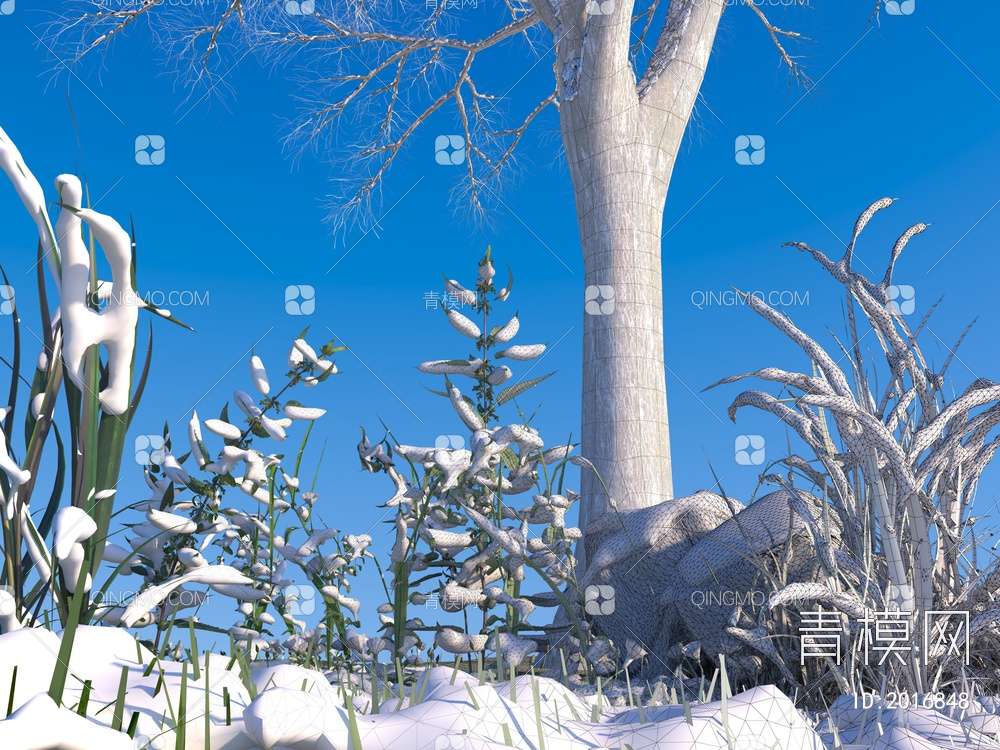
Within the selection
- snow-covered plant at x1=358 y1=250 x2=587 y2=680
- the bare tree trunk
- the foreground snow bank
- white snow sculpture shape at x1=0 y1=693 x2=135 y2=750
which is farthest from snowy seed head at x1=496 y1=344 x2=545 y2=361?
white snow sculpture shape at x1=0 y1=693 x2=135 y2=750

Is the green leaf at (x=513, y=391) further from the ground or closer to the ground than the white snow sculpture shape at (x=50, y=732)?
further from the ground

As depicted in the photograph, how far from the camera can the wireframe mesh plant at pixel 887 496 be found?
6.84 feet

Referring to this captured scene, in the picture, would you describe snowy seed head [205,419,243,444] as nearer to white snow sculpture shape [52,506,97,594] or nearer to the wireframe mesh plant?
white snow sculpture shape [52,506,97,594]

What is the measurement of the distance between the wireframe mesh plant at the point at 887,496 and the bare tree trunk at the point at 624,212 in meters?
1.61

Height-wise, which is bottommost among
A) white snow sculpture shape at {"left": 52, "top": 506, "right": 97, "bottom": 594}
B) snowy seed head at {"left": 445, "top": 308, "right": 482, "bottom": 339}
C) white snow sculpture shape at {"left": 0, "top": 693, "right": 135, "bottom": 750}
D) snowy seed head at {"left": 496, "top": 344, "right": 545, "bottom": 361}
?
white snow sculpture shape at {"left": 0, "top": 693, "right": 135, "bottom": 750}

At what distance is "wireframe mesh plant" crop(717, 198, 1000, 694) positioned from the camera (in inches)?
82.1

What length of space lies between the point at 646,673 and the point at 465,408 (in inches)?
42.0

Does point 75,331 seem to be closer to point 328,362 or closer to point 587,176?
point 328,362

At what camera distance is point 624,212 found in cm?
431

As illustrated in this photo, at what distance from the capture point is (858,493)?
2.32m

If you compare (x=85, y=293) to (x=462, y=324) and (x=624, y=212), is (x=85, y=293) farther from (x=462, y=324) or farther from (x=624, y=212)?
(x=624, y=212)

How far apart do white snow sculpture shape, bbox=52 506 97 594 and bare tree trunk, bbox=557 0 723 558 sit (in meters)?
2.49

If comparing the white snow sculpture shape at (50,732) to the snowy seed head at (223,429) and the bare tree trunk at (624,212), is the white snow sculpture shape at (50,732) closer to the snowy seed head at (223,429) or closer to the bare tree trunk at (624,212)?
the snowy seed head at (223,429)

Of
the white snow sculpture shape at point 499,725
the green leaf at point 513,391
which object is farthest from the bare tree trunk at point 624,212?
the white snow sculpture shape at point 499,725
